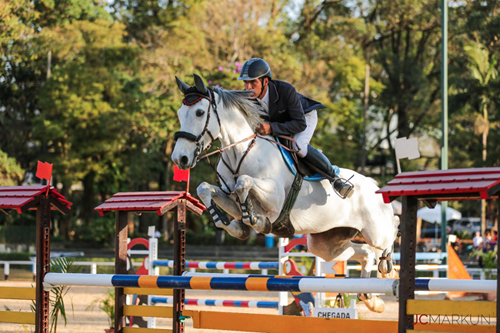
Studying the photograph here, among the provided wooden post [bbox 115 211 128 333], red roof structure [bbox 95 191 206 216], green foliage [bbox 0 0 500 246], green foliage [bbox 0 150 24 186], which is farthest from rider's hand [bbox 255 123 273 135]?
green foliage [bbox 0 150 24 186]

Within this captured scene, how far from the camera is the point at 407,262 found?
337cm

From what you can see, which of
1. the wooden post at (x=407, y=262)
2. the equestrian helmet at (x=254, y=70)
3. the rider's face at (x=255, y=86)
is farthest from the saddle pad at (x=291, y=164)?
the wooden post at (x=407, y=262)

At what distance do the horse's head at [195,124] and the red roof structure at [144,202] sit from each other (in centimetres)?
77

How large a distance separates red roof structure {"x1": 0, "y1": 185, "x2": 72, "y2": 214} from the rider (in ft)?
5.75

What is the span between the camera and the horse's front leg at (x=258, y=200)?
4.44 meters

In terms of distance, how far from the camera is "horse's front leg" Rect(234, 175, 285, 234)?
4.44 meters

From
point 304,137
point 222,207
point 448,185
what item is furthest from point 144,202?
point 448,185

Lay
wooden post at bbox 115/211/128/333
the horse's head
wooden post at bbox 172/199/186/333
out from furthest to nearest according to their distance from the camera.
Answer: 1. wooden post at bbox 115/211/128/333
2. wooden post at bbox 172/199/186/333
3. the horse's head

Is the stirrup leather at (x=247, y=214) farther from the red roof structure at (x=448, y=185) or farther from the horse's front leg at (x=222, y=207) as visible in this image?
the red roof structure at (x=448, y=185)

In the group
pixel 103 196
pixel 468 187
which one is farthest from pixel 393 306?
pixel 103 196

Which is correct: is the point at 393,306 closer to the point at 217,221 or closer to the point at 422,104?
the point at 217,221

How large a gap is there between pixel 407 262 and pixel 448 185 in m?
0.49

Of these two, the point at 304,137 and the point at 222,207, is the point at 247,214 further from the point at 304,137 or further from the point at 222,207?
the point at 304,137

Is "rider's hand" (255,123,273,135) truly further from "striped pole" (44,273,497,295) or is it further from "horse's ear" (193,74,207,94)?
"striped pole" (44,273,497,295)
